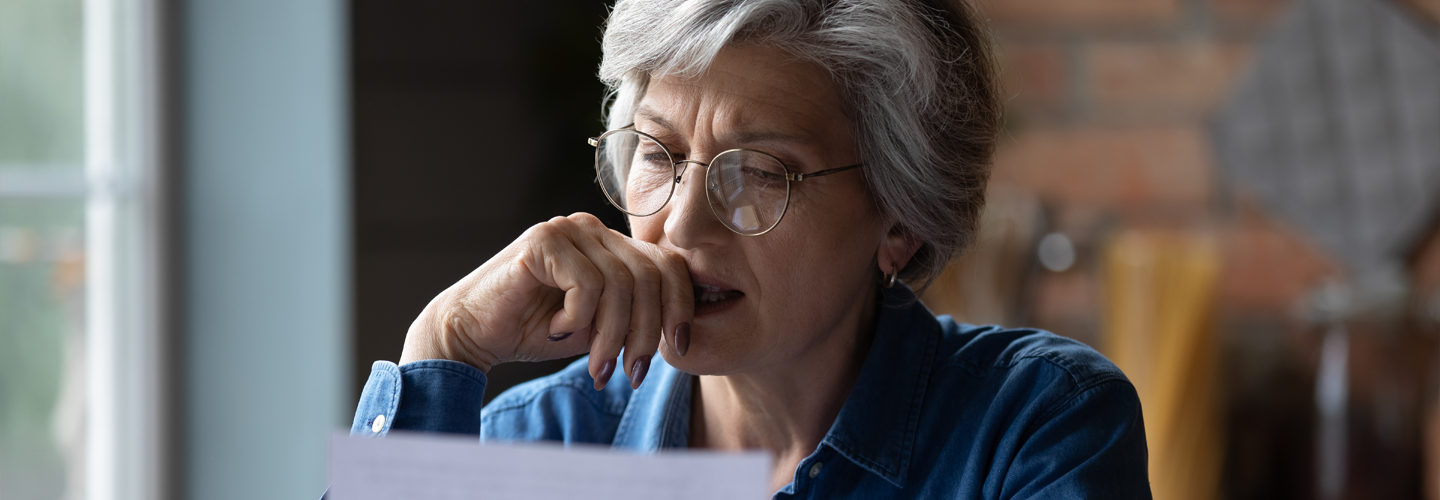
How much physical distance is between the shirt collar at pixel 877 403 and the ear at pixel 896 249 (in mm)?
39

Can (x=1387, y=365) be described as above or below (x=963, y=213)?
below

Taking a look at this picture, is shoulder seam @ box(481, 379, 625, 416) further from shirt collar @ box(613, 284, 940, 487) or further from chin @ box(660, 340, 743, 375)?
chin @ box(660, 340, 743, 375)

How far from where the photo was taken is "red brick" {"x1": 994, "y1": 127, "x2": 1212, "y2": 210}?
7.14 feet

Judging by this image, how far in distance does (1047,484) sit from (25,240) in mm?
1455

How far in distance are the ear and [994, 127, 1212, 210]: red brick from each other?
1169mm

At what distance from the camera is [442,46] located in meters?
1.68

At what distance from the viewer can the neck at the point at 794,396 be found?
1.03m

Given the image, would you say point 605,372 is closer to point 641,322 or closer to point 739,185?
point 641,322

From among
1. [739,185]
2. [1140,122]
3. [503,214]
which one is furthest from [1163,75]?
[739,185]

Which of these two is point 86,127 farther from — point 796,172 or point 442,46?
point 796,172

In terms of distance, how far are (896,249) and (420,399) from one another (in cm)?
48

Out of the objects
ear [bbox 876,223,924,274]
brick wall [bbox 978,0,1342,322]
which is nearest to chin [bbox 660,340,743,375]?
ear [bbox 876,223,924,274]

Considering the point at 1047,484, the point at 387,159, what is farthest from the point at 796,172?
the point at 387,159

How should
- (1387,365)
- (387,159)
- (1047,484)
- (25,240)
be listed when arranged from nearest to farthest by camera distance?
1. (1047,484)
2. (25,240)
3. (387,159)
4. (1387,365)
